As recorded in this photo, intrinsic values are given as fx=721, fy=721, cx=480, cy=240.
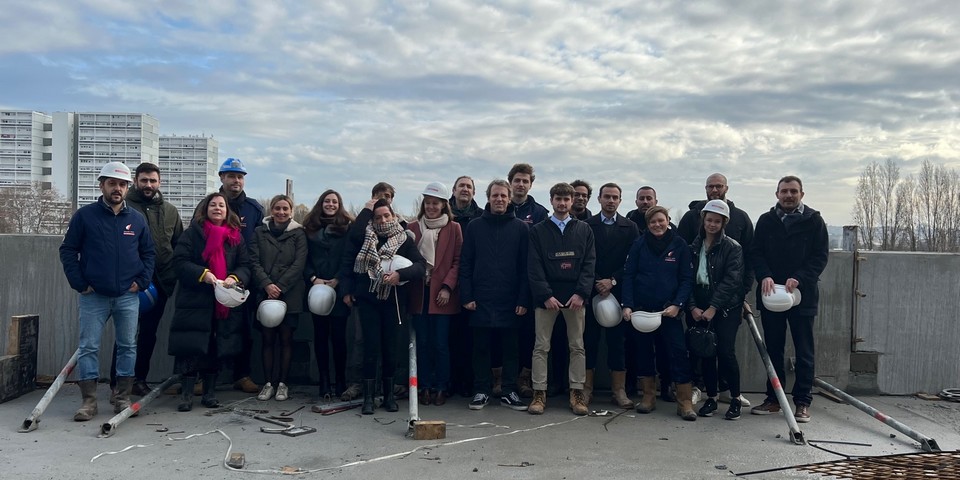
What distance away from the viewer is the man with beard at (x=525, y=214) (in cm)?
722

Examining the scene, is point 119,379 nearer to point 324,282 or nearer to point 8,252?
point 324,282

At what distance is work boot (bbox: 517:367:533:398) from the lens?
718 centimetres

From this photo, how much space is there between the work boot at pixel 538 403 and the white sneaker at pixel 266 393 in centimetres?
252

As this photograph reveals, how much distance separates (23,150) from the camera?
238 feet

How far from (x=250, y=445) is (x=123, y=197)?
249 cm

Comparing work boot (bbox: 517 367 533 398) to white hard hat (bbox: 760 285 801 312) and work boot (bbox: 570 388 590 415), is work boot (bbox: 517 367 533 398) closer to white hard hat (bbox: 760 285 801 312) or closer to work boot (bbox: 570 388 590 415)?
work boot (bbox: 570 388 590 415)

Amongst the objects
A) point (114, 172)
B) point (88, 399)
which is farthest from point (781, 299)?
point (88, 399)

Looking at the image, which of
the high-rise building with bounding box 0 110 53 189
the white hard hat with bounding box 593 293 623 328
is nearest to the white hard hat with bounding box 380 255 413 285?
the white hard hat with bounding box 593 293 623 328

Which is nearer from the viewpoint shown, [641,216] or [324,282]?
[324,282]

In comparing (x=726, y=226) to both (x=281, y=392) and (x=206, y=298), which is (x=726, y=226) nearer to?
(x=281, y=392)

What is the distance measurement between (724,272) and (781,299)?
55cm

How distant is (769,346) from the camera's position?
22.4 ft

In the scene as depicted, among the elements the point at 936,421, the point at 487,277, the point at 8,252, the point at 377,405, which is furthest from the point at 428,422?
the point at 8,252

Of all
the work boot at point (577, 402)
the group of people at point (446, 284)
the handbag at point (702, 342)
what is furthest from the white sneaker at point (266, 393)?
the handbag at point (702, 342)
